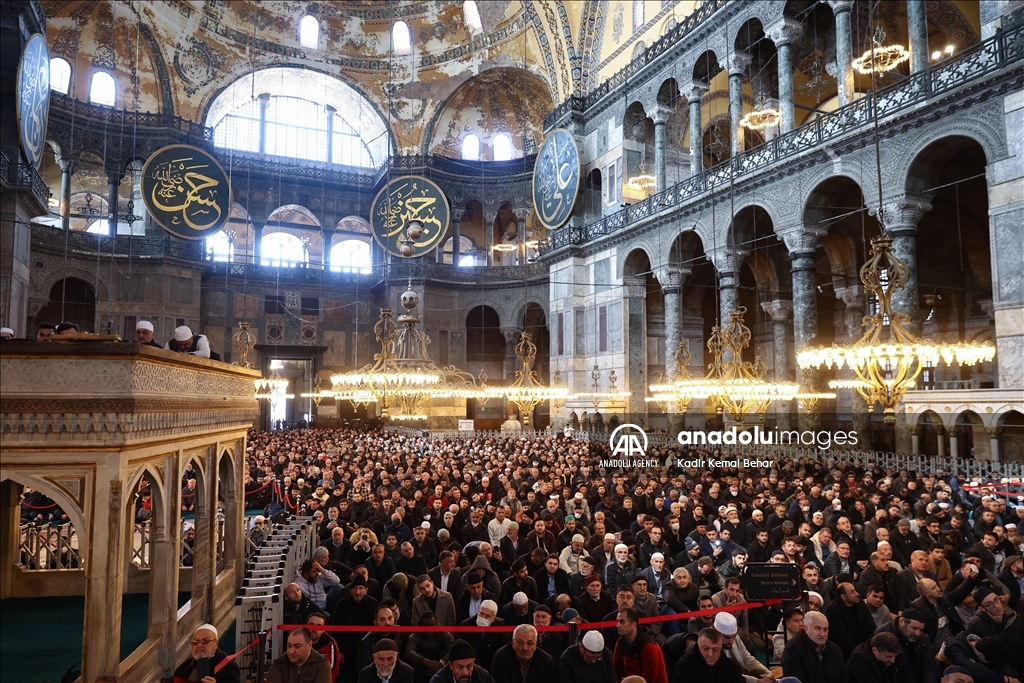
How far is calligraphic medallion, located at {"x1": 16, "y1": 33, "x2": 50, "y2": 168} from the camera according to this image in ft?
34.0

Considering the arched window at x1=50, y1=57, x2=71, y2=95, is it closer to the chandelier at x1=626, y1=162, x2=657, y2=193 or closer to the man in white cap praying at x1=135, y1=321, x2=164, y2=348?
the chandelier at x1=626, y1=162, x2=657, y2=193

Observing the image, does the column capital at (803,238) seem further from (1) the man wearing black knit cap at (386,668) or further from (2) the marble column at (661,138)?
(1) the man wearing black knit cap at (386,668)

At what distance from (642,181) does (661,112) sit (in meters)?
1.92

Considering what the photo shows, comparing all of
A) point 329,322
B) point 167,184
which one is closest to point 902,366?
point 167,184

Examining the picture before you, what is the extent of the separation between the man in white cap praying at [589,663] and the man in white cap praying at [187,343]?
10.2 ft

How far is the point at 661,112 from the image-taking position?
665 inches

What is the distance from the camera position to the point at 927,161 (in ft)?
35.1

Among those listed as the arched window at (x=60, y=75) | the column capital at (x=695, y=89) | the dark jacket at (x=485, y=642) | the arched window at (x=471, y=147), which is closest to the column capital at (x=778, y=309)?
the column capital at (x=695, y=89)

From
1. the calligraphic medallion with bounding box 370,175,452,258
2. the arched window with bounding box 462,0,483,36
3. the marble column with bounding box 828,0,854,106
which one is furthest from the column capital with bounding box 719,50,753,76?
the arched window with bounding box 462,0,483,36

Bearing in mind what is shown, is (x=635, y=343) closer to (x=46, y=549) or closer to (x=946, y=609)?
(x=946, y=609)

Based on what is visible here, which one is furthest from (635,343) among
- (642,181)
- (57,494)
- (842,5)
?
(57,494)

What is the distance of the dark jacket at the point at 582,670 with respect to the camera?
3.16 meters

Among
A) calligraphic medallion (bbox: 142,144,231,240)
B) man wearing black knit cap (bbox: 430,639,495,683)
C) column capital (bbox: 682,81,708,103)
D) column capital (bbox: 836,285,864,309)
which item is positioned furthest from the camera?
column capital (bbox: 836,285,864,309)

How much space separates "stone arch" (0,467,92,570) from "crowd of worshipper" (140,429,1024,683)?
755mm
